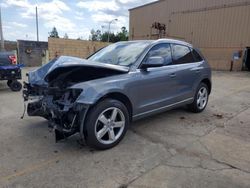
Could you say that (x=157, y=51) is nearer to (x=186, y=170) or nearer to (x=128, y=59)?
(x=128, y=59)

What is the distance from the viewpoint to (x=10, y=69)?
303 inches

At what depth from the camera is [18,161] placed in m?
3.00

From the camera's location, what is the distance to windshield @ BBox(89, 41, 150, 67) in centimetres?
388

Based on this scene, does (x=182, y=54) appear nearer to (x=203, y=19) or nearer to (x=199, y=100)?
(x=199, y=100)

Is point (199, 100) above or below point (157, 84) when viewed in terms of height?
below

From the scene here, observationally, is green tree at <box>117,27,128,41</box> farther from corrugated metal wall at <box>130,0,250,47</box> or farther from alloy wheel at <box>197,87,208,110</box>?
alloy wheel at <box>197,87,208,110</box>

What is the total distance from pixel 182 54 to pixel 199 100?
1241mm

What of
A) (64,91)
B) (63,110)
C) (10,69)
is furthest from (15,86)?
(63,110)

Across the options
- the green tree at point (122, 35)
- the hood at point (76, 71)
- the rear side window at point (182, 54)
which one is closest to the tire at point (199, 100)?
the rear side window at point (182, 54)

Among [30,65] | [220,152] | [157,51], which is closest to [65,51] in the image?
[30,65]

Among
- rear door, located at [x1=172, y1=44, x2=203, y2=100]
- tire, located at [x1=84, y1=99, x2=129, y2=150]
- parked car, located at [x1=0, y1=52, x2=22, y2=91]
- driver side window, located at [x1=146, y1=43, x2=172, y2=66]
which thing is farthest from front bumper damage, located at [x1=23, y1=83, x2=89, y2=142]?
parked car, located at [x1=0, y1=52, x2=22, y2=91]

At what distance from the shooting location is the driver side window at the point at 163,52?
4.03 m

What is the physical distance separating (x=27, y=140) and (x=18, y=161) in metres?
0.72

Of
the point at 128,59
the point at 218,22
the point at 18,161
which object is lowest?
the point at 18,161
